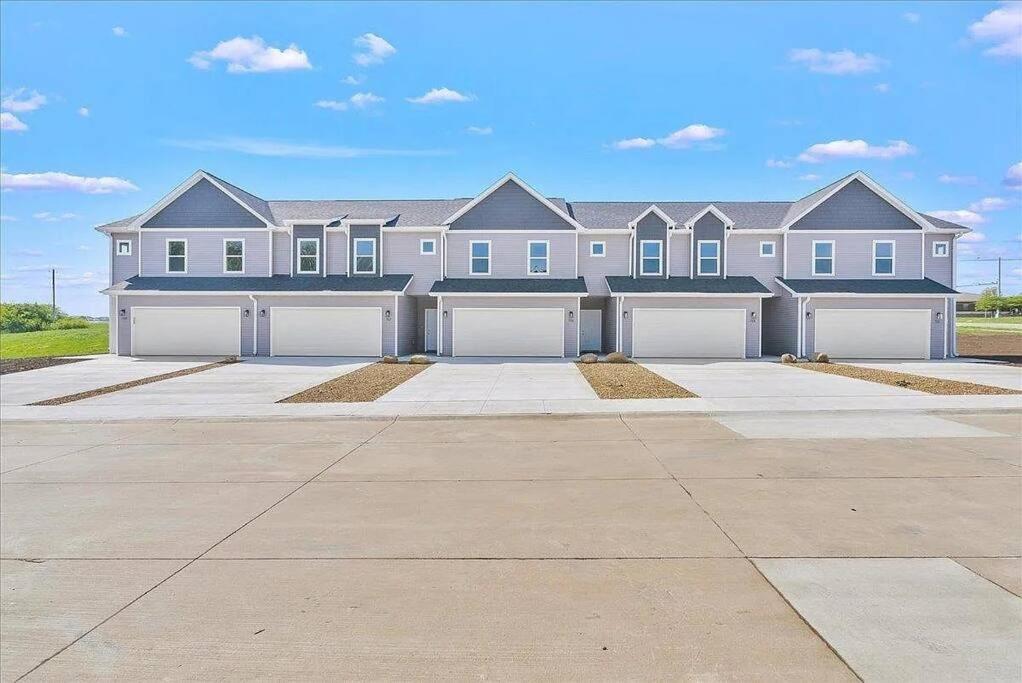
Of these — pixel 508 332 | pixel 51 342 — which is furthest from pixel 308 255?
pixel 51 342

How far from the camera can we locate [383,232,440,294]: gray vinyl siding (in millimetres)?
28578

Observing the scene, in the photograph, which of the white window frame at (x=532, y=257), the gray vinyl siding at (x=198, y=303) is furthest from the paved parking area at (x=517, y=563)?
the white window frame at (x=532, y=257)

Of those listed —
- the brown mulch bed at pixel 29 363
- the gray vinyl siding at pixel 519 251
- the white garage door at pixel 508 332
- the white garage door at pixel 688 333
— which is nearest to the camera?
the brown mulch bed at pixel 29 363

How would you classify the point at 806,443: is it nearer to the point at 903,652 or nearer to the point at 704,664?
the point at 903,652

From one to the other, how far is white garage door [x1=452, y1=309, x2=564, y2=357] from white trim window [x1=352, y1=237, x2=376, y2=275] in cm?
481

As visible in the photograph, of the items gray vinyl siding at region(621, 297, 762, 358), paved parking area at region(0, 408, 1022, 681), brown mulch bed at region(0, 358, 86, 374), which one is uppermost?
gray vinyl siding at region(621, 297, 762, 358)

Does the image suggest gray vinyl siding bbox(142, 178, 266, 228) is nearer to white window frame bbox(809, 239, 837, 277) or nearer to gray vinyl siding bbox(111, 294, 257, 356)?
gray vinyl siding bbox(111, 294, 257, 356)

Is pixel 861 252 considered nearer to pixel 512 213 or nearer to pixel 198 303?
pixel 512 213

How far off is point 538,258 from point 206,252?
48.5ft

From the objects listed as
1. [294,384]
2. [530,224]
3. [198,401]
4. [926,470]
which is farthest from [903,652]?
[530,224]

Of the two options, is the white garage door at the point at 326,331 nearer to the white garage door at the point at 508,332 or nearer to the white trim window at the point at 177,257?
the white garage door at the point at 508,332

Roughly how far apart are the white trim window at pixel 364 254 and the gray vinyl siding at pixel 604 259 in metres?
9.31

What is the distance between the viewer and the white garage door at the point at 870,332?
26828 millimetres

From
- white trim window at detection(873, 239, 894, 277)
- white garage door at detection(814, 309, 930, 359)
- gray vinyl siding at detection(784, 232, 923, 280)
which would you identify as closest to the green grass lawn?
gray vinyl siding at detection(784, 232, 923, 280)
